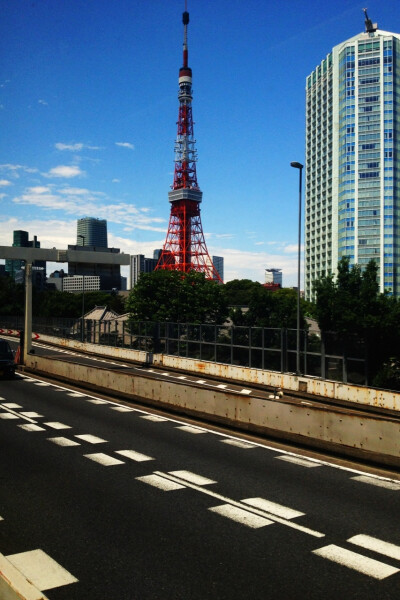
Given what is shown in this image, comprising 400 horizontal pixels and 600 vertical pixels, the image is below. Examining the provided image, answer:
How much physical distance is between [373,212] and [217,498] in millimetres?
181524

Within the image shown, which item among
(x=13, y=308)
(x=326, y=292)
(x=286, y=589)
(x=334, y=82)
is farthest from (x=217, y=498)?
(x=334, y=82)

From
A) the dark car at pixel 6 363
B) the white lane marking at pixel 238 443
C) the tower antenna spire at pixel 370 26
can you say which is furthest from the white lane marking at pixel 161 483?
the tower antenna spire at pixel 370 26

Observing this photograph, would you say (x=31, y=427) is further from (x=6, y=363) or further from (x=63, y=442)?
(x=6, y=363)

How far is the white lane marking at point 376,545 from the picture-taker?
757 centimetres

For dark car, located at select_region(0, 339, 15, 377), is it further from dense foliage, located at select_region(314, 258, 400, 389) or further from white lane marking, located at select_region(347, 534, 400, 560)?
white lane marking, located at select_region(347, 534, 400, 560)

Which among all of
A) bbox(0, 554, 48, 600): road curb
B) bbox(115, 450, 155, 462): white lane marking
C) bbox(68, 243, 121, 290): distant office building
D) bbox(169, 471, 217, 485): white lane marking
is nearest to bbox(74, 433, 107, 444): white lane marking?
bbox(115, 450, 155, 462): white lane marking

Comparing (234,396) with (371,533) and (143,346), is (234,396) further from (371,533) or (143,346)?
(143,346)

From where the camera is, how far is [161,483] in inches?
424

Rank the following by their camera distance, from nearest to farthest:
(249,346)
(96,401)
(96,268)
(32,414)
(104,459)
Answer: (104,459) < (32,414) < (96,401) < (96,268) < (249,346)

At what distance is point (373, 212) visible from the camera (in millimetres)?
179375

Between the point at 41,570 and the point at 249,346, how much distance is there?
88.8 feet

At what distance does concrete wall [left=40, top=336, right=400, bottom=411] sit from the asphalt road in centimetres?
1212

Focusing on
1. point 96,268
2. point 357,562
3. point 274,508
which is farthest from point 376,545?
point 96,268

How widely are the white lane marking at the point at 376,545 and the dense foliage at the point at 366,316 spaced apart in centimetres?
1843
